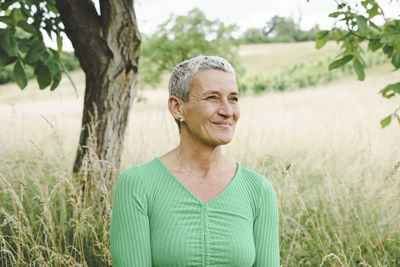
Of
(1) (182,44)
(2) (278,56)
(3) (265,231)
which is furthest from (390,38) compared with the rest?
(2) (278,56)

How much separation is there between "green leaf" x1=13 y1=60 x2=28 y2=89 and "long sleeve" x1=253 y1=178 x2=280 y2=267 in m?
2.00

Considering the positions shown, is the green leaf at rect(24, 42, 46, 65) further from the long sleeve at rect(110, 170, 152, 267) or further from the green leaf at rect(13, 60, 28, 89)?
the long sleeve at rect(110, 170, 152, 267)

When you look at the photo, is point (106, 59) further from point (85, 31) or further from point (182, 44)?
point (182, 44)

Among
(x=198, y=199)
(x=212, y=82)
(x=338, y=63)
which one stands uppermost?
(x=338, y=63)

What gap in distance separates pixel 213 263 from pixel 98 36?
8.35 ft

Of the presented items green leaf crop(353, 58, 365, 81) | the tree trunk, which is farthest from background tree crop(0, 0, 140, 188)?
green leaf crop(353, 58, 365, 81)

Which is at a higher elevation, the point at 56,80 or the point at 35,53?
the point at 35,53

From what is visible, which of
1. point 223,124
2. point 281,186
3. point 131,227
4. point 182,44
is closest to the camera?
point 131,227

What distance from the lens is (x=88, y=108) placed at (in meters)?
3.57

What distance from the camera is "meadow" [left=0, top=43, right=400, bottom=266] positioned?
2.43m

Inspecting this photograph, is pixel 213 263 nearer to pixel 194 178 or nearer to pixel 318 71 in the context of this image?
pixel 194 178

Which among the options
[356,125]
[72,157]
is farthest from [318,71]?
[72,157]

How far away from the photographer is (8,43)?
96.0 inches

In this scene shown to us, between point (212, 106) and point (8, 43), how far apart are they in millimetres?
1655
